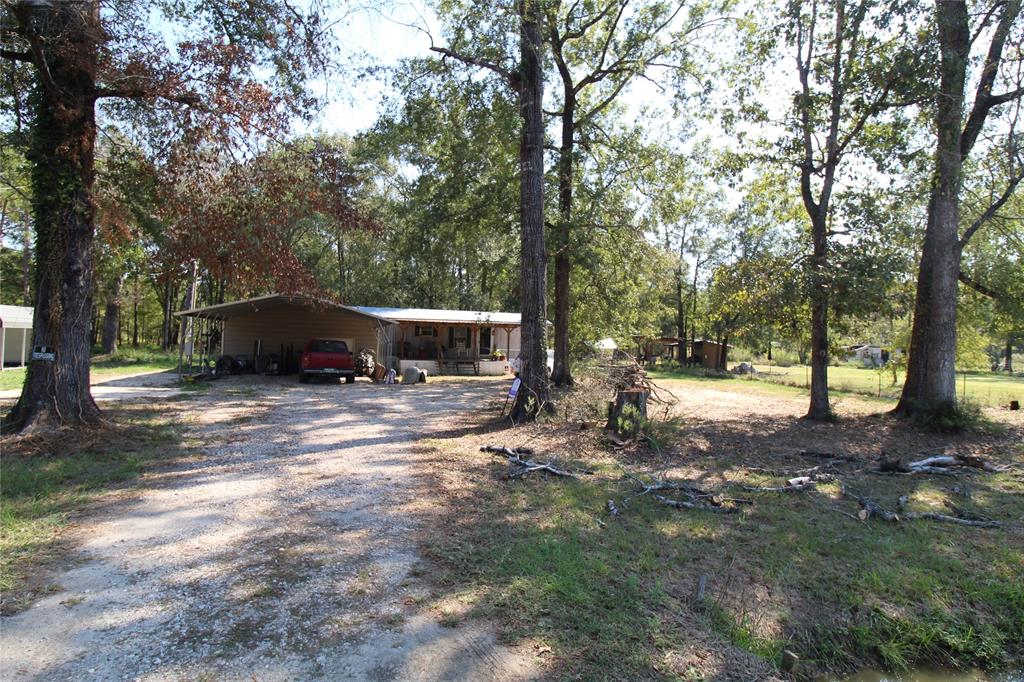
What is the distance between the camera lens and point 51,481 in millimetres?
6031

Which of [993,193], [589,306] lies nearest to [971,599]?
[993,193]

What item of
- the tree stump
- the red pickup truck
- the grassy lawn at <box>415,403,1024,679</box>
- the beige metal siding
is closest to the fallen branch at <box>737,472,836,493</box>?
the grassy lawn at <box>415,403,1024,679</box>

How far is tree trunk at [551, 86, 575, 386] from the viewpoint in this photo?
56.1 feet

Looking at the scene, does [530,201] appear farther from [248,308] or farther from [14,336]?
[14,336]

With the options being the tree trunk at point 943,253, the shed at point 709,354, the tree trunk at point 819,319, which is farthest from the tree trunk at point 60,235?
the shed at point 709,354

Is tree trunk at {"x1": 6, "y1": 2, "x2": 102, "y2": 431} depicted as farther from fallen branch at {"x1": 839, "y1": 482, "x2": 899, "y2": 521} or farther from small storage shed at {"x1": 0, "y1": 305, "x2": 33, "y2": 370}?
small storage shed at {"x1": 0, "y1": 305, "x2": 33, "y2": 370}

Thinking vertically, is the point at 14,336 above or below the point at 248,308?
below

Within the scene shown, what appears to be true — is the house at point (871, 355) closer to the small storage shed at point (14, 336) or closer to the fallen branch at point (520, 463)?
the fallen branch at point (520, 463)

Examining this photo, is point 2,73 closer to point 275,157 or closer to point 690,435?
point 275,157

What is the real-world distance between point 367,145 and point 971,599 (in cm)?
1537

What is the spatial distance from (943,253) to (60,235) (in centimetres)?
1589

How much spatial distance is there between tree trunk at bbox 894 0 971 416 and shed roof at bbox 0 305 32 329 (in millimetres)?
29195

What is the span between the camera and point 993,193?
1227 cm

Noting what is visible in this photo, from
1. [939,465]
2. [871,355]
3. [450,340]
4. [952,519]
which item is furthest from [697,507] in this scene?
[871,355]
